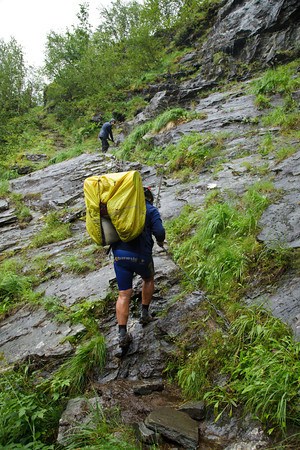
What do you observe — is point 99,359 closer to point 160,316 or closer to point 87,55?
point 160,316

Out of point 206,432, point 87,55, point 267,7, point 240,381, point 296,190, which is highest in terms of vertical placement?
point 87,55

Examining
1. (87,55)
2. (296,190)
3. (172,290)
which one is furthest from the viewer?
(87,55)

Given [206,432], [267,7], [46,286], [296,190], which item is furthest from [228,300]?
[267,7]

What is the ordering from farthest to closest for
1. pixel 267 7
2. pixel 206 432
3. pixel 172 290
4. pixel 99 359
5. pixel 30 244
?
pixel 267 7, pixel 30 244, pixel 172 290, pixel 99 359, pixel 206 432

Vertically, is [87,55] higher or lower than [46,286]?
higher

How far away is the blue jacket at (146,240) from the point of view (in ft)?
15.0

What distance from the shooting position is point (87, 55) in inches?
1024

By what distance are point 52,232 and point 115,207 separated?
20.5 ft

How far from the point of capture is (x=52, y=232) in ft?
32.8

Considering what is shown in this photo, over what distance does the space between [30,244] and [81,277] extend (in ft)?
11.1

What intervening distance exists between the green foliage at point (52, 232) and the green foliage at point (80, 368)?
530 cm

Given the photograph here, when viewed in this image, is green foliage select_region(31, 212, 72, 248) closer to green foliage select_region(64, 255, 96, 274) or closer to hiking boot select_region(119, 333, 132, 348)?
green foliage select_region(64, 255, 96, 274)

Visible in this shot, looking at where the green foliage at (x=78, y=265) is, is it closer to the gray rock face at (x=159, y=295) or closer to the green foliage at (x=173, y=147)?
the gray rock face at (x=159, y=295)

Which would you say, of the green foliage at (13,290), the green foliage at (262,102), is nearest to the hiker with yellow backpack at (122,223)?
the green foliage at (13,290)
